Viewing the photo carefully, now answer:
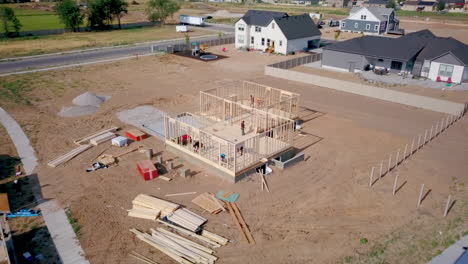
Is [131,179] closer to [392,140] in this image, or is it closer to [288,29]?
[392,140]

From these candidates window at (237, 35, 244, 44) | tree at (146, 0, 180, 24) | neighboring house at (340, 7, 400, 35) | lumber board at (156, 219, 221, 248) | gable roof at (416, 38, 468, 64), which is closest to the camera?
lumber board at (156, 219, 221, 248)

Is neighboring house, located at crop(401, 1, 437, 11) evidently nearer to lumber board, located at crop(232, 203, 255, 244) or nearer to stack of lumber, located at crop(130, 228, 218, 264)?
lumber board, located at crop(232, 203, 255, 244)

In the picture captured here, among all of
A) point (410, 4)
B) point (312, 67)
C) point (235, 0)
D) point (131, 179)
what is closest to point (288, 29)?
point (312, 67)

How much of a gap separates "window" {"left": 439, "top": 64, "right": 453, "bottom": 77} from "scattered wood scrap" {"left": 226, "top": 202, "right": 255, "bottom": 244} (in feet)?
113

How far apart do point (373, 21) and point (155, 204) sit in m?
68.6

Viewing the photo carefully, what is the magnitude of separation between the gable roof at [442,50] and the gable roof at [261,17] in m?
22.3

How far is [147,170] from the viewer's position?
21641 millimetres

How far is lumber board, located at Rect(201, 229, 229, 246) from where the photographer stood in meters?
16.5

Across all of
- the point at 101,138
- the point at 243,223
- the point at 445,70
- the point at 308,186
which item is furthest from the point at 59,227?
the point at 445,70

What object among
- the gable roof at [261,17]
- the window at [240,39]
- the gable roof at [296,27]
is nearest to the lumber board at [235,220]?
the gable roof at [296,27]

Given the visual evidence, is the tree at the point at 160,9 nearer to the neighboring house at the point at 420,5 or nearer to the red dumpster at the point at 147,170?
the red dumpster at the point at 147,170

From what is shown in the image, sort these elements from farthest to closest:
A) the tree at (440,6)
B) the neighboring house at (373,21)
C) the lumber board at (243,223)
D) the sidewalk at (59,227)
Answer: the tree at (440,6) < the neighboring house at (373,21) < the lumber board at (243,223) < the sidewalk at (59,227)

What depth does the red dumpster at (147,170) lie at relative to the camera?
Result: 21586mm

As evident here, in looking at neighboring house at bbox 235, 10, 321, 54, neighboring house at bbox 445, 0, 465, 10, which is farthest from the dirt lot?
neighboring house at bbox 445, 0, 465, 10
